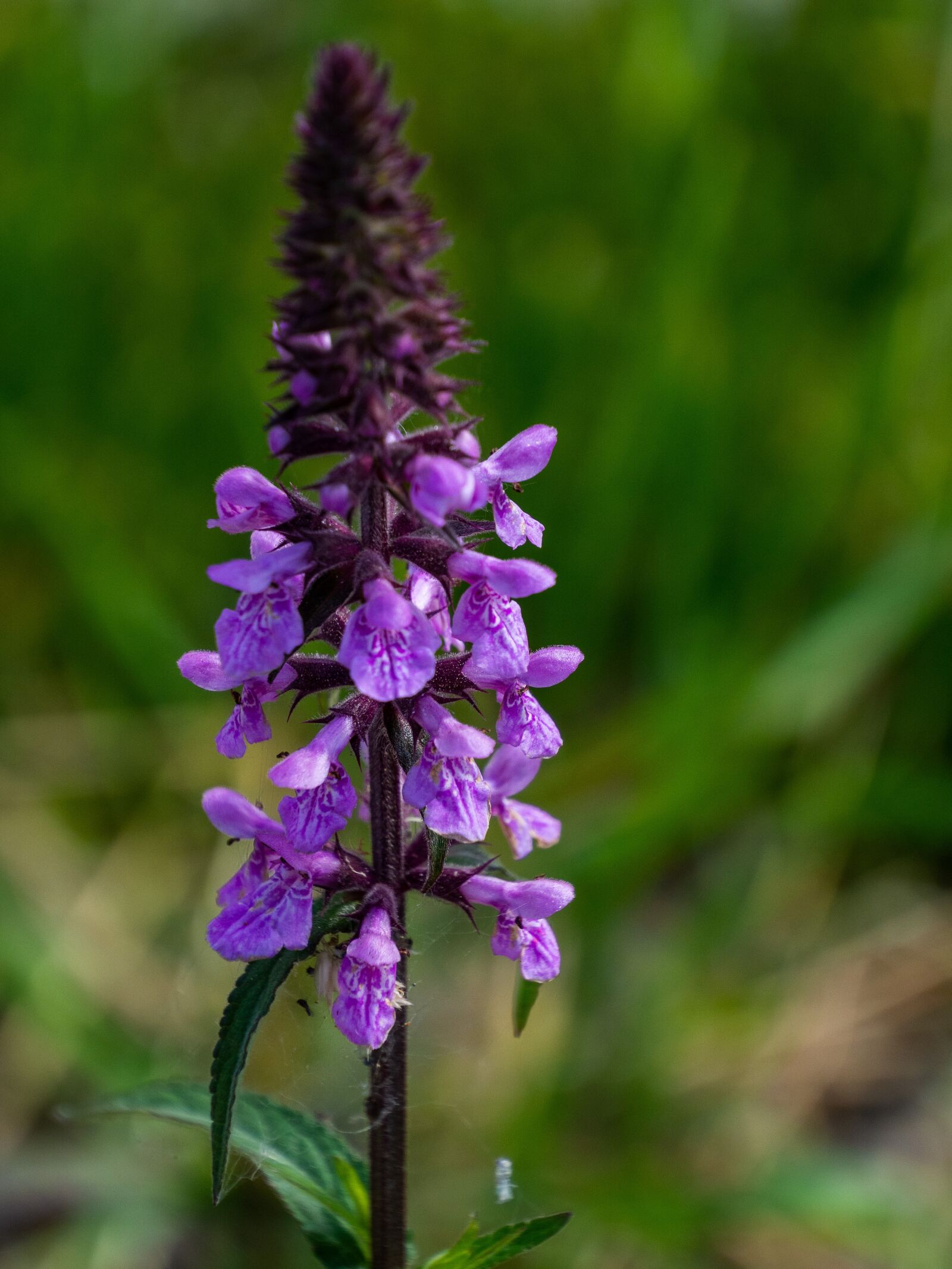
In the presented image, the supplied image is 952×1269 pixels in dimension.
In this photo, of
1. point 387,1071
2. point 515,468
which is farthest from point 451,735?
point 387,1071

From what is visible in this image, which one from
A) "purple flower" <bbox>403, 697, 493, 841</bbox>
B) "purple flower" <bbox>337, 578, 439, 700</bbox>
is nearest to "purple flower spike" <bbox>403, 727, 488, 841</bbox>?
"purple flower" <bbox>403, 697, 493, 841</bbox>

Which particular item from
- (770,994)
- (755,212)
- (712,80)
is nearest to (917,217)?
(755,212)

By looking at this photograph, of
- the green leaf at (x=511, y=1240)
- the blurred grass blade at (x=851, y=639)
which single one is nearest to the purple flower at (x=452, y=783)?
the green leaf at (x=511, y=1240)

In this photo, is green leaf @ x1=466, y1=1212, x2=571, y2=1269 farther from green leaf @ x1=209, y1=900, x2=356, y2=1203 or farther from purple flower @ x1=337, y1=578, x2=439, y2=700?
purple flower @ x1=337, y1=578, x2=439, y2=700

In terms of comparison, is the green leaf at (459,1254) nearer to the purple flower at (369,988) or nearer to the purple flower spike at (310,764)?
the purple flower at (369,988)

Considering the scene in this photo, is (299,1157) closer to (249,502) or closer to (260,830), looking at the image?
(260,830)

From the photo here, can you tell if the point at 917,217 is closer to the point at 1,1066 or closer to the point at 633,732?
the point at 633,732

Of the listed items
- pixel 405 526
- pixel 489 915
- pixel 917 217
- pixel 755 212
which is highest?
pixel 755 212
